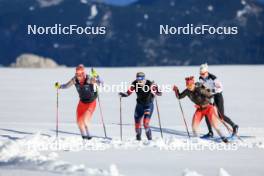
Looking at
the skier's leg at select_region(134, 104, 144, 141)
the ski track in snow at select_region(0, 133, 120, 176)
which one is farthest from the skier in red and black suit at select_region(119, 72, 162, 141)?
the ski track in snow at select_region(0, 133, 120, 176)

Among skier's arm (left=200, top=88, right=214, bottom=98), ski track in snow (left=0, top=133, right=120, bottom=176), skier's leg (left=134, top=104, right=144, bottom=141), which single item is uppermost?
skier's arm (left=200, top=88, right=214, bottom=98)

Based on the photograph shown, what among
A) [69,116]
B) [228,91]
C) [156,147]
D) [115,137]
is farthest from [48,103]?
[156,147]

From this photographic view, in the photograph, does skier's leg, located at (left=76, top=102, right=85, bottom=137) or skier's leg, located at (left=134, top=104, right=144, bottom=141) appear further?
skier's leg, located at (left=76, top=102, right=85, bottom=137)

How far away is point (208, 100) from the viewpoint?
41.8 feet

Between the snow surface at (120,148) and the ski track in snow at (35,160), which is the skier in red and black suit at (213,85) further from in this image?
the ski track in snow at (35,160)

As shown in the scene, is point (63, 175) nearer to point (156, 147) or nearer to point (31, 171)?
point (31, 171)

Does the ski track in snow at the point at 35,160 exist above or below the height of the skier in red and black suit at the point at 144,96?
below

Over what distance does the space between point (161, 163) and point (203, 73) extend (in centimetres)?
403

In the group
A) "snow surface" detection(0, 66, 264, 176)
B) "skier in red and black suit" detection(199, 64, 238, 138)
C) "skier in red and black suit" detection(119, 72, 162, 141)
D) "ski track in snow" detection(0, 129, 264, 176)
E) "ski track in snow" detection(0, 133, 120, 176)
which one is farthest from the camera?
"skier in red and black suit" detection(199, 64, 238, 138)

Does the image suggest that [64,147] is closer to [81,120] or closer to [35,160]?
[81,120]

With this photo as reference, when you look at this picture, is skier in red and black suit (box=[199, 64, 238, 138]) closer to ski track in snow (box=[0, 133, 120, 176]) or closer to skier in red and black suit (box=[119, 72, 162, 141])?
skier in red and black suit (box=[119, 72, 162, 141])

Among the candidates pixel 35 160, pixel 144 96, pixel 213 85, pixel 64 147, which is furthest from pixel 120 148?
pixel 213 85

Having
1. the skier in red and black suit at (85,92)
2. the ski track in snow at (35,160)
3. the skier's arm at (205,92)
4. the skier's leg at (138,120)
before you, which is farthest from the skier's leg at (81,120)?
the skier's arm at (205,92)

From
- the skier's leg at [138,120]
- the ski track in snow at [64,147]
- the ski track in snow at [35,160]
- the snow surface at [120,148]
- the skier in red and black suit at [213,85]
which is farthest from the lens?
the skier in red and black suit at [213,85]
